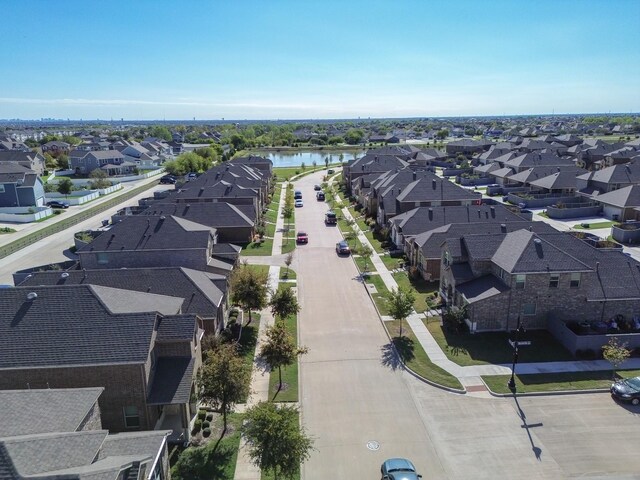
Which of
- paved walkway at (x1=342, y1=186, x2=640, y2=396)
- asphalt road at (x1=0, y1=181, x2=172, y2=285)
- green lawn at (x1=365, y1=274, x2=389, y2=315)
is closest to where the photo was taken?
paved walkway at (x1=342, y1=186, x2=640, y2=396)

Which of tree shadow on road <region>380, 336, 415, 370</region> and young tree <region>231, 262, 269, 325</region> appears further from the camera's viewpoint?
young tree <region>231, 262, 269, 325</region>

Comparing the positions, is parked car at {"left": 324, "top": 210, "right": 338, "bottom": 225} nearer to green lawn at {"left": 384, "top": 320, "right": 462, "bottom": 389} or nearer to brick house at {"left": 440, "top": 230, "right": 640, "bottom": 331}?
green lawn at {"left": 384, "top": 320, "right": 462, "bottom": 389}

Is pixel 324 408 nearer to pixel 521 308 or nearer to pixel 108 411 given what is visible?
pixel 108 411

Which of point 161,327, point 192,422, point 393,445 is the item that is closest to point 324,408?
point 393,445

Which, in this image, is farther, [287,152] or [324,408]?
[287,152]

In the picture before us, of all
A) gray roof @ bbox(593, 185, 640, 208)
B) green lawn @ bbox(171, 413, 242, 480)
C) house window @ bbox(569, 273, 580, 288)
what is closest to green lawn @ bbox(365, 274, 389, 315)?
house window @ bbox(569, 273, 580, 288)

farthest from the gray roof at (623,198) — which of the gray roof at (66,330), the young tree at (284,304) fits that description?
the gray roof at (66,330)
